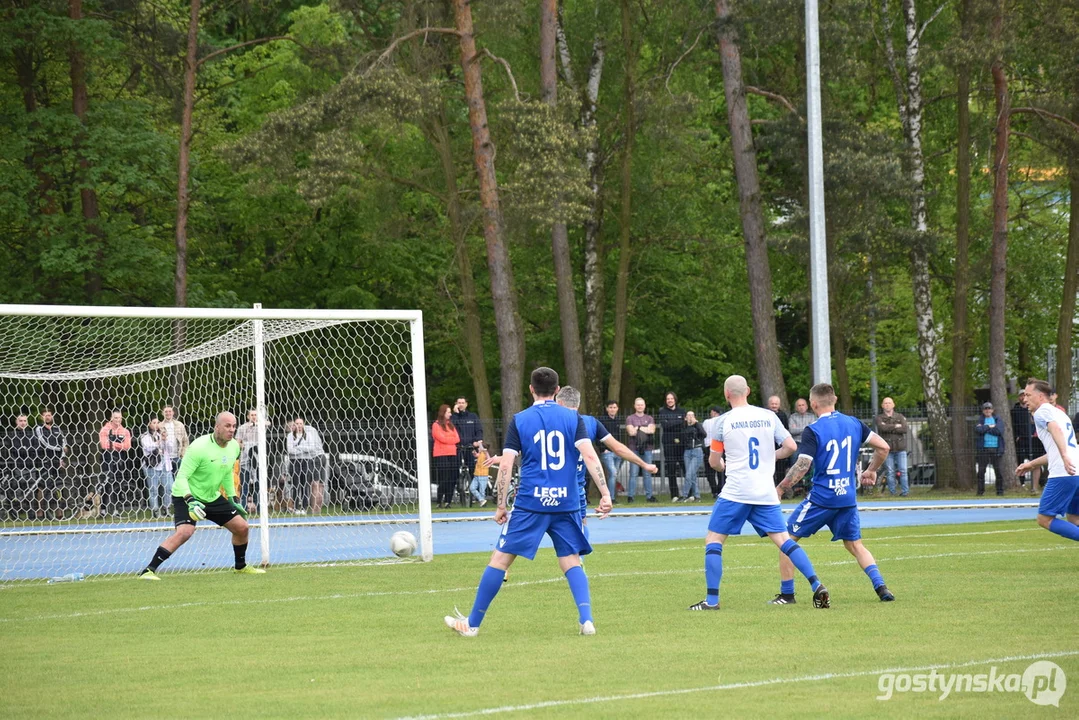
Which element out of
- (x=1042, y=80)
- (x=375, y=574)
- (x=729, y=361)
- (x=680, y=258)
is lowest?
(x=375, y=574)

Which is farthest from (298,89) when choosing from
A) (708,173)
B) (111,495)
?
(111,495)

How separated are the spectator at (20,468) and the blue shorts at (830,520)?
593 inches

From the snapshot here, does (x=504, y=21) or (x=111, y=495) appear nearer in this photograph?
(x=111, y=495)

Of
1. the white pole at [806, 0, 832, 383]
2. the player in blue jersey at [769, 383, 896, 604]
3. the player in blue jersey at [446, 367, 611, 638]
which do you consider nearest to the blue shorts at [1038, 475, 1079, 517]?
the player in blue jersey at [769, 383, 896, 604]

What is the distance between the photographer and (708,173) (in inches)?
1630

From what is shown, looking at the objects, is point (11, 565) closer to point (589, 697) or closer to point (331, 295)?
point (589, 697)

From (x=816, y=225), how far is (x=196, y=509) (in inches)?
465

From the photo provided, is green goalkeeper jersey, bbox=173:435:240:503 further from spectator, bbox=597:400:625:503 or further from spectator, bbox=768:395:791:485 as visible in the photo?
spectator, bbox=768:395:791:485

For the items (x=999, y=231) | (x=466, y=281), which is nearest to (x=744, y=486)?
(x=999, y=231)

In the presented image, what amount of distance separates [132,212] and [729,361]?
19.7 metres

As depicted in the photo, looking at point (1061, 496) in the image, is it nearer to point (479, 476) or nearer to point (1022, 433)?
point (479, 476)

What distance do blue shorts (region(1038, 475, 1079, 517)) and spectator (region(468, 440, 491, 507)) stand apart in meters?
15.1

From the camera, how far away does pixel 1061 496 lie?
13609 millimetres

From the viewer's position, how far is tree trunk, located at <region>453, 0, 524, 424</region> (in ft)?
96.3
